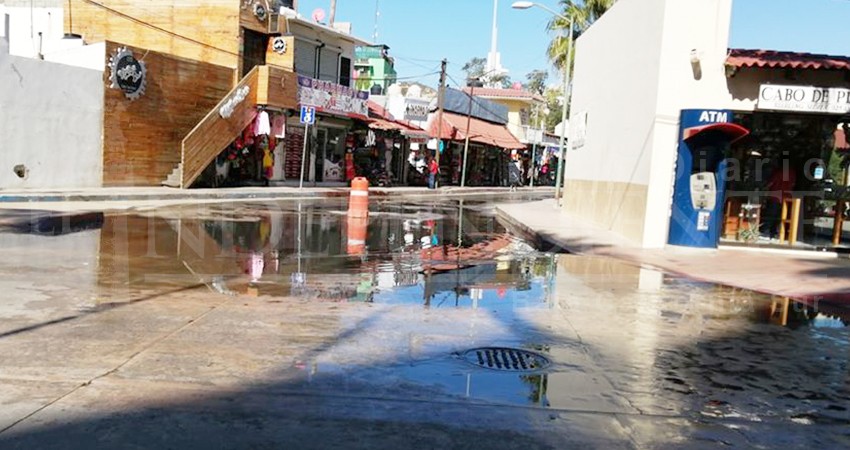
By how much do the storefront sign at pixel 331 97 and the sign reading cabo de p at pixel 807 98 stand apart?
70.9 ft

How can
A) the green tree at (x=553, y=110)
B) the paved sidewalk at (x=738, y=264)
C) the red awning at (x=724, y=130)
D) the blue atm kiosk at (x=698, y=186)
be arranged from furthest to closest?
the green tree at (x=553, y=110) → the blue atm kiosk at (x=698, y=186) → the red awning at (x=724, y=130) → the paved sidewalk at (x=738, y=264)

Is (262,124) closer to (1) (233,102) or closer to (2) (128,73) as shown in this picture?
(1) (233,102)

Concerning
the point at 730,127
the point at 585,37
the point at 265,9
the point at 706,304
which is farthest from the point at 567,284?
the point at 265,9

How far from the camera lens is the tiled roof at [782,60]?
1327cm

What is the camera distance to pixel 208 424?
428cm

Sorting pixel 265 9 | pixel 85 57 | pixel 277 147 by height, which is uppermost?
pixel 265 9

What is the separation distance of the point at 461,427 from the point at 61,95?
21.9 meters

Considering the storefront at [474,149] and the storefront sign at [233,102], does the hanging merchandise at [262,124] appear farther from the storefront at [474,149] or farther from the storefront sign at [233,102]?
the storefront at [474,149]

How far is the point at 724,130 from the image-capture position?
1368 cm

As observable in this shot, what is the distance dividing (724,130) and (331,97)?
2300 cm

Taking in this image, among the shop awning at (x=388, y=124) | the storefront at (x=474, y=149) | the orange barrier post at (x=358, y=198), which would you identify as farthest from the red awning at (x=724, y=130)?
the storefront at (x=474, y=149)

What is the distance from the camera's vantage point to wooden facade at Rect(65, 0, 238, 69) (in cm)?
2938

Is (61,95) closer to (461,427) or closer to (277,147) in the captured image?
(277,147)

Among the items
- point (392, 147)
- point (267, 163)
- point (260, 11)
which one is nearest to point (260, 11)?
point (260, 11)
